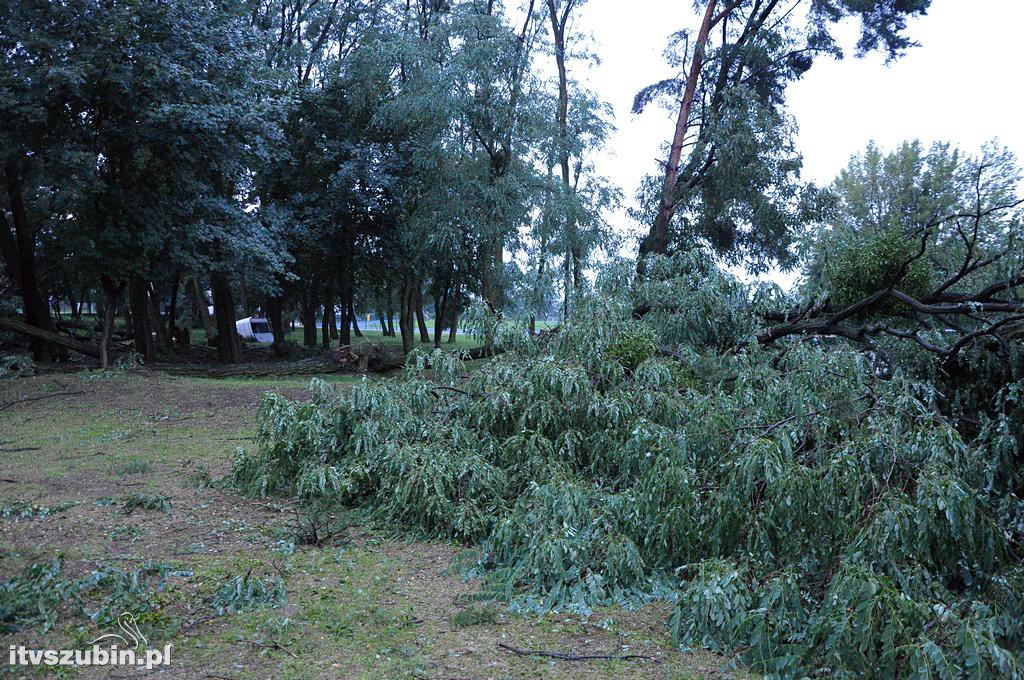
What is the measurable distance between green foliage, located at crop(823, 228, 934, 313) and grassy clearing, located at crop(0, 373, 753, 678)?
4.13 m

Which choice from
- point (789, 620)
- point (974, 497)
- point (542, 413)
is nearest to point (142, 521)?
point (542, 413)

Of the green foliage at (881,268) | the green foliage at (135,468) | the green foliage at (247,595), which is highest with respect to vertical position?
the green foliage at (881,268)

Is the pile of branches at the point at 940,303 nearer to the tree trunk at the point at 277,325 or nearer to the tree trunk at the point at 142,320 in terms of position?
the tree trunk at the point at 142,320

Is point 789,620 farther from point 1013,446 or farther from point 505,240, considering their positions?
point 505,240

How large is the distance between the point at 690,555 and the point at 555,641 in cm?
105

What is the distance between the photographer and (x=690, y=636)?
382 centimetres

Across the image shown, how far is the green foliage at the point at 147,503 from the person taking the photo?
5.91 m

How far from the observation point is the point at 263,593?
168 inches

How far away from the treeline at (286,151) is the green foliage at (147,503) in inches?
166

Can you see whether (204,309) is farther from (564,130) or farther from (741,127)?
(741,127)

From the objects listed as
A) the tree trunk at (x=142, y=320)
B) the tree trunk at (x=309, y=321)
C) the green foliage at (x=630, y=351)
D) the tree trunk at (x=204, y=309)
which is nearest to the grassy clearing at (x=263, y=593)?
the green foliage at (x=630, y=351)

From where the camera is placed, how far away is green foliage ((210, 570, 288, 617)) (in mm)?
4164

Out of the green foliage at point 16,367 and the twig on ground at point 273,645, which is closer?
→ the twig on ground at point 273,645

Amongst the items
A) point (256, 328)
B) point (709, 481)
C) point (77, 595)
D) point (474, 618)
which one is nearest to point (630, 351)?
point (709, 481)
